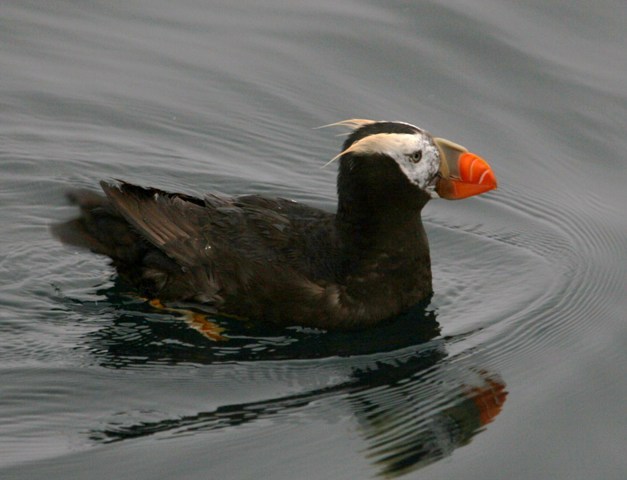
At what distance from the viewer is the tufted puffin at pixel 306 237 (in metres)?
6.68

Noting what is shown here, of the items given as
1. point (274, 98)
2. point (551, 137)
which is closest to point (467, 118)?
point (551, 137)

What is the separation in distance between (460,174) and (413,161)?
0.98 feet

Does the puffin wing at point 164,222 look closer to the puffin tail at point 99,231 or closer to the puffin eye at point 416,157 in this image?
the puffin tail at point 99,231

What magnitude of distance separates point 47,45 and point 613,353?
5.07m

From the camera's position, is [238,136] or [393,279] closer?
[393,279]

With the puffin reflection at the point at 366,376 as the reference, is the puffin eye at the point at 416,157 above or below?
above

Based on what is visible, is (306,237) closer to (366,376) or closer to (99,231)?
(366,376)

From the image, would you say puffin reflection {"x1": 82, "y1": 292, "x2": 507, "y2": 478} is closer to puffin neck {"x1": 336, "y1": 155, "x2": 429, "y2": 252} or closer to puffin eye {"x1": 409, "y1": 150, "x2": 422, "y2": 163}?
puffin neck {"x1": 336, "y1": 155, "x2": 429, "y2": 252}

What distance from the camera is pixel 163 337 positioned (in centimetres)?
Answer: 669

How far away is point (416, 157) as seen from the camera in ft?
22.1

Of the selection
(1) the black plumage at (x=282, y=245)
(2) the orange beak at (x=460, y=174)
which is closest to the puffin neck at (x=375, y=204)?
(1) the black plumage at (x=282, y=245)

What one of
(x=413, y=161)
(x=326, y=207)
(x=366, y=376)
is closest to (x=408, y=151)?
(x=413, y=161)

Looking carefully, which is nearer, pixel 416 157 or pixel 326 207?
pixel 416 157

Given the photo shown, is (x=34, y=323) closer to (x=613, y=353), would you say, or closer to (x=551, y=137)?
(x=613, y=353)
